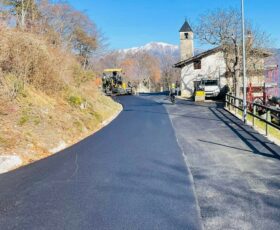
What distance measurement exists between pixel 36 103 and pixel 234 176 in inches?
367

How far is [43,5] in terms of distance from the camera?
32.5 m

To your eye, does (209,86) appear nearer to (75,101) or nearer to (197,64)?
(197,64)

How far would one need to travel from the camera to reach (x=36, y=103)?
14.3 meters

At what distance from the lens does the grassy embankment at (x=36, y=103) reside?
35.4 ft

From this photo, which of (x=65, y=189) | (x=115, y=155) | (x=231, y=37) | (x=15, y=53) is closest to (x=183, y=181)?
(x=65, y=189)

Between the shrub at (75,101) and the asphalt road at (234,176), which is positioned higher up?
the shrub at (75,101)

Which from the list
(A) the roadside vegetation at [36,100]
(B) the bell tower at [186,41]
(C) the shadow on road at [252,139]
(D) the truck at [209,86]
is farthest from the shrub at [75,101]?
(B) the bell tower at [186,41]

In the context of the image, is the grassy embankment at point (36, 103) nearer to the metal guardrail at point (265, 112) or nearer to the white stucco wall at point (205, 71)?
the metal guardrail at point (265, 112)

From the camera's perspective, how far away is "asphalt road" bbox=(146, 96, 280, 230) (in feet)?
17.4

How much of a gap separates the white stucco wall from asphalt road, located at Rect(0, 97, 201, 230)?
104 feet

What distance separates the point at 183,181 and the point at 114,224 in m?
2.43

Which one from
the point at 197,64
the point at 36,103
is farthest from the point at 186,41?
the point at 36,103

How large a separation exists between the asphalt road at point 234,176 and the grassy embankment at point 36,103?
168 inches

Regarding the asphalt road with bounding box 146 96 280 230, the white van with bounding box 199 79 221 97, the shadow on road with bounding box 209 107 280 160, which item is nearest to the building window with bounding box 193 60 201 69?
the white van with bounding box 199 79 221 97
